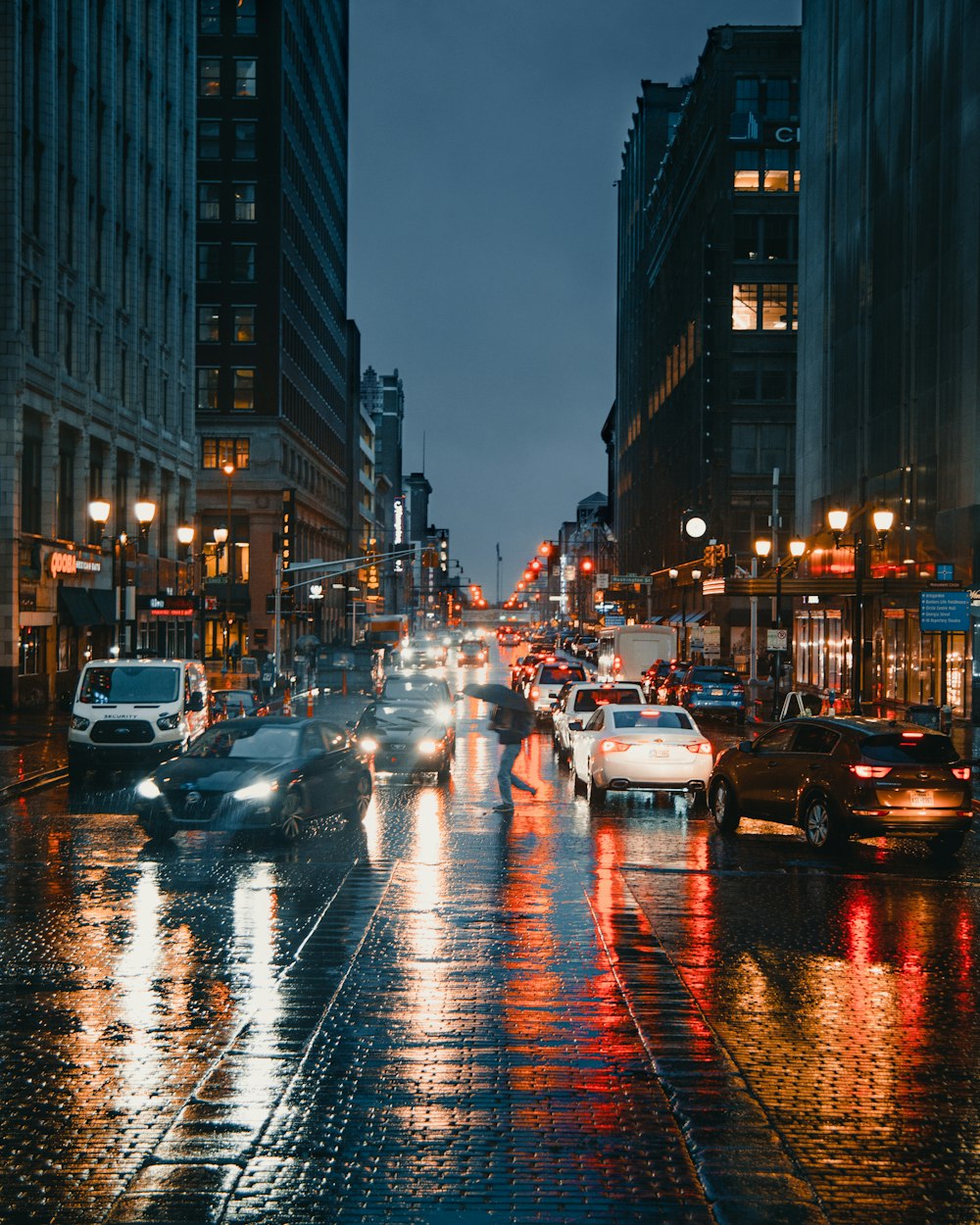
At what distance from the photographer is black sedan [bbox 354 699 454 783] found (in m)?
23.8

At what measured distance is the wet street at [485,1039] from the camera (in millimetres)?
5852

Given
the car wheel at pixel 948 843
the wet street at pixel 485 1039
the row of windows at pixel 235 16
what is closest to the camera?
the wet street at pixel 485 1039

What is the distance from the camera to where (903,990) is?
9562 millimetres

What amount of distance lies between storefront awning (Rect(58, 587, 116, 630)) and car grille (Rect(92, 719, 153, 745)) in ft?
77.7

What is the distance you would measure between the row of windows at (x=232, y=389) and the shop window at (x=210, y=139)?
44.6ft

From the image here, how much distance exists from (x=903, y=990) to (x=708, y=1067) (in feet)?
8.47

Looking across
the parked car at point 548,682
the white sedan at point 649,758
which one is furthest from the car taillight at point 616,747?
the parked car at point 548,682

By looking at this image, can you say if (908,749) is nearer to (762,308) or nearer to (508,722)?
(508,722)

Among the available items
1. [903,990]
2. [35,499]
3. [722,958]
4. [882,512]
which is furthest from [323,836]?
[35,499]

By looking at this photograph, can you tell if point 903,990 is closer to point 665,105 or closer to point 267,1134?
point 267,1134

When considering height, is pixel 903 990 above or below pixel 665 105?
below

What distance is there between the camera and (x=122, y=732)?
967 inches

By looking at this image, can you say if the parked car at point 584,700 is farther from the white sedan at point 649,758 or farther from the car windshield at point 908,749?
the car windshield at point 908,749

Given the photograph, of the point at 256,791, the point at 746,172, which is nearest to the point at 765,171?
the point at 746,172
